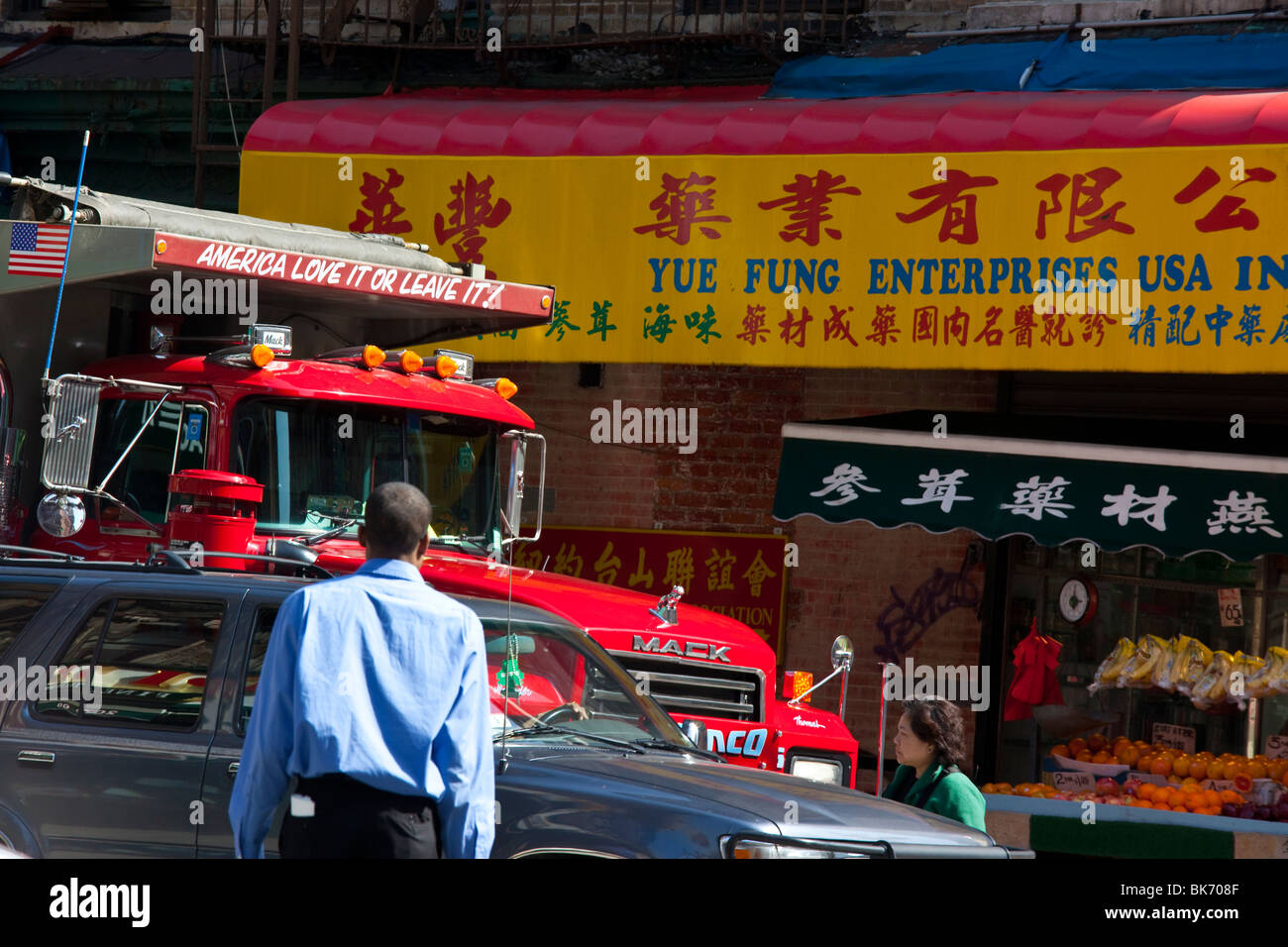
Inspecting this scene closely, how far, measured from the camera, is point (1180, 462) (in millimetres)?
10367

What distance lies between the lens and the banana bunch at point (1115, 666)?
11297mm

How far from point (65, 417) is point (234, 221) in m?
1.51

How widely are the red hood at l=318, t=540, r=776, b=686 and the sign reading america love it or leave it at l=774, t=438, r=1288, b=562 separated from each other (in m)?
2.47

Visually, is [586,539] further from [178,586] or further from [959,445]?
[178,586]

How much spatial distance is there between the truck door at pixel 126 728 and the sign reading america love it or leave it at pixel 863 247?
4.74 m

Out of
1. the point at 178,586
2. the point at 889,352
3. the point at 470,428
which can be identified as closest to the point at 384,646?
the point at 178,586

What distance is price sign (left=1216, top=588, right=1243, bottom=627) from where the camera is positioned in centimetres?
1166

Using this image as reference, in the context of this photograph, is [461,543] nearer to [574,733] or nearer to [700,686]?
[700,686]

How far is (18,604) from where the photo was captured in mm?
6262

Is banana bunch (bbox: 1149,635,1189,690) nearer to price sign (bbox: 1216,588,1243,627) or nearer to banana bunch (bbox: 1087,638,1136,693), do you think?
banana bunch (bbox: 1087,638,1136,693)

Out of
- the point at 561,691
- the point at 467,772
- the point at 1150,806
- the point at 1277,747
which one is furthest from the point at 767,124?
the point at 467,772

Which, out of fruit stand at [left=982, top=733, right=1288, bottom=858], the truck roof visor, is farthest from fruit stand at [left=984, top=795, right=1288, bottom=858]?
the truck roof visor

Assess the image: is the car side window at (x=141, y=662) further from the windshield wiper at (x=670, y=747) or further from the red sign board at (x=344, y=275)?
the red sign board at (x=344, y=275)

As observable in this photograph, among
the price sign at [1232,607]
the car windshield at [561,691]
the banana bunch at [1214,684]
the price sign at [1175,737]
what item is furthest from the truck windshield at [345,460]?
the price sign at [1232,607]
